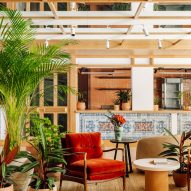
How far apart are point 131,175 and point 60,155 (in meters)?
2.44

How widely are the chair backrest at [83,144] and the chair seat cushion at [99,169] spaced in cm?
24

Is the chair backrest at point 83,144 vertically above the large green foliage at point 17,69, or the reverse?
the large green foliage at point 17,69

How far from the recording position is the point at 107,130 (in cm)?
1036

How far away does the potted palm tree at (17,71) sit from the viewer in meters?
4.43

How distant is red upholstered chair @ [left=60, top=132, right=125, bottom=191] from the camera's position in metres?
5.26

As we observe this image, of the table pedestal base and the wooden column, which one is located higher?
the wooden column

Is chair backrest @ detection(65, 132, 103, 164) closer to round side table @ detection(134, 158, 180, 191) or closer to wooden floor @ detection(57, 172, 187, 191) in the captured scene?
wooden floor @ detection(57, 172, 187, 191)

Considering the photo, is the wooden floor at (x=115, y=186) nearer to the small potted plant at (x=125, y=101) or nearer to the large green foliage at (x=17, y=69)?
the large green foliage at (x=17, y=69)

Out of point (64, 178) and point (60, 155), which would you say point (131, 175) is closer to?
point (64, 178)

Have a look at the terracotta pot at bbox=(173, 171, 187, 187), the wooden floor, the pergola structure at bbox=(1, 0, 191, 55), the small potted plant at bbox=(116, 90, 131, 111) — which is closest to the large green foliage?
the pergola structure at bbox=(1, 0, 191, 55)

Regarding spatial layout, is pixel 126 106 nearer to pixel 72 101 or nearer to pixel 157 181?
pixel 72 101

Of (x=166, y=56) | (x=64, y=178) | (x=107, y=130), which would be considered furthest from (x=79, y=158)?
(x=166, y=56)

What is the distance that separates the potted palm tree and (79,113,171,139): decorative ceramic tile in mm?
5693

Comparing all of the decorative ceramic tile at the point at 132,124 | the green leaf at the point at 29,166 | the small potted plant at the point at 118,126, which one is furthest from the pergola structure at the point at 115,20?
the decorative ceramic tile at the point at 132,124
